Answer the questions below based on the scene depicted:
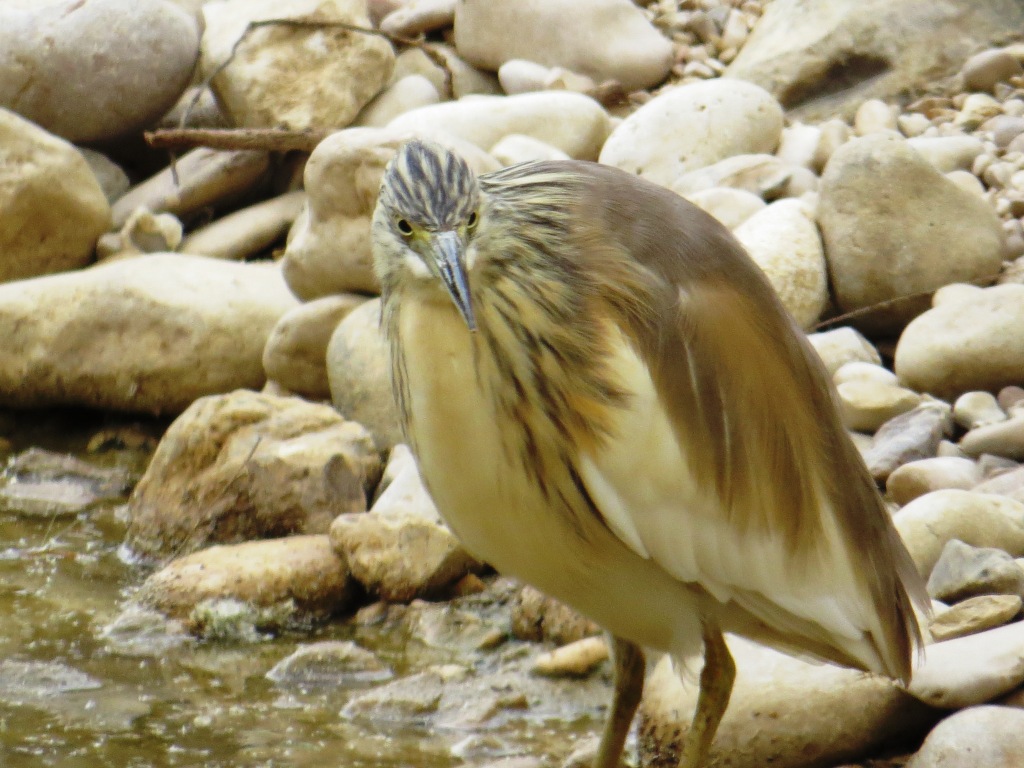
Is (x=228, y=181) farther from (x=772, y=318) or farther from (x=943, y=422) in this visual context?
(x=772, y=318)

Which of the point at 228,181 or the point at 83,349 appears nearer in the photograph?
the point at 83,349

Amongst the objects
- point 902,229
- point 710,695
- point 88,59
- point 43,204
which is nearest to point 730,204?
point 902,229

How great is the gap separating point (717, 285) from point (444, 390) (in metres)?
0.57

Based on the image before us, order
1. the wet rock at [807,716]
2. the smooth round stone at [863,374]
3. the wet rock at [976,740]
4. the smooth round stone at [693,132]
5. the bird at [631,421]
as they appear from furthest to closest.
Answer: the smooth round stone at [693,132]
the smooth round stone at [863,374]
the wet rock at [807,716]
the wet rock at [976,740]
the bird at [631,421]

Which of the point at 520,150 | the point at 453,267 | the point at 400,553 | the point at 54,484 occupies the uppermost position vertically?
Result: the point at 453,267

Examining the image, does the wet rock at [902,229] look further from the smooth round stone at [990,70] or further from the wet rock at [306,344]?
the wet rock at [306,344]

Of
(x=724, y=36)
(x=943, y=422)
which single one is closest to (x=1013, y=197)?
(x=943, y=422)

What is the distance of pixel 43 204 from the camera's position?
634 centimetres

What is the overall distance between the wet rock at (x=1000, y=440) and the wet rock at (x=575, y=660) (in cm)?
121

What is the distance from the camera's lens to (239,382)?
578cm

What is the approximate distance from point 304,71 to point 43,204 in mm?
1366

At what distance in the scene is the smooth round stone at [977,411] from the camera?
4262mm

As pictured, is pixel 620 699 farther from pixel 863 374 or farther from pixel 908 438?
pixel 863 374

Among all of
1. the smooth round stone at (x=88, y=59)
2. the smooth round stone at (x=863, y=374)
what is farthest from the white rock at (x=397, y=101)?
the smooth round stone at (x=863, y=374)
